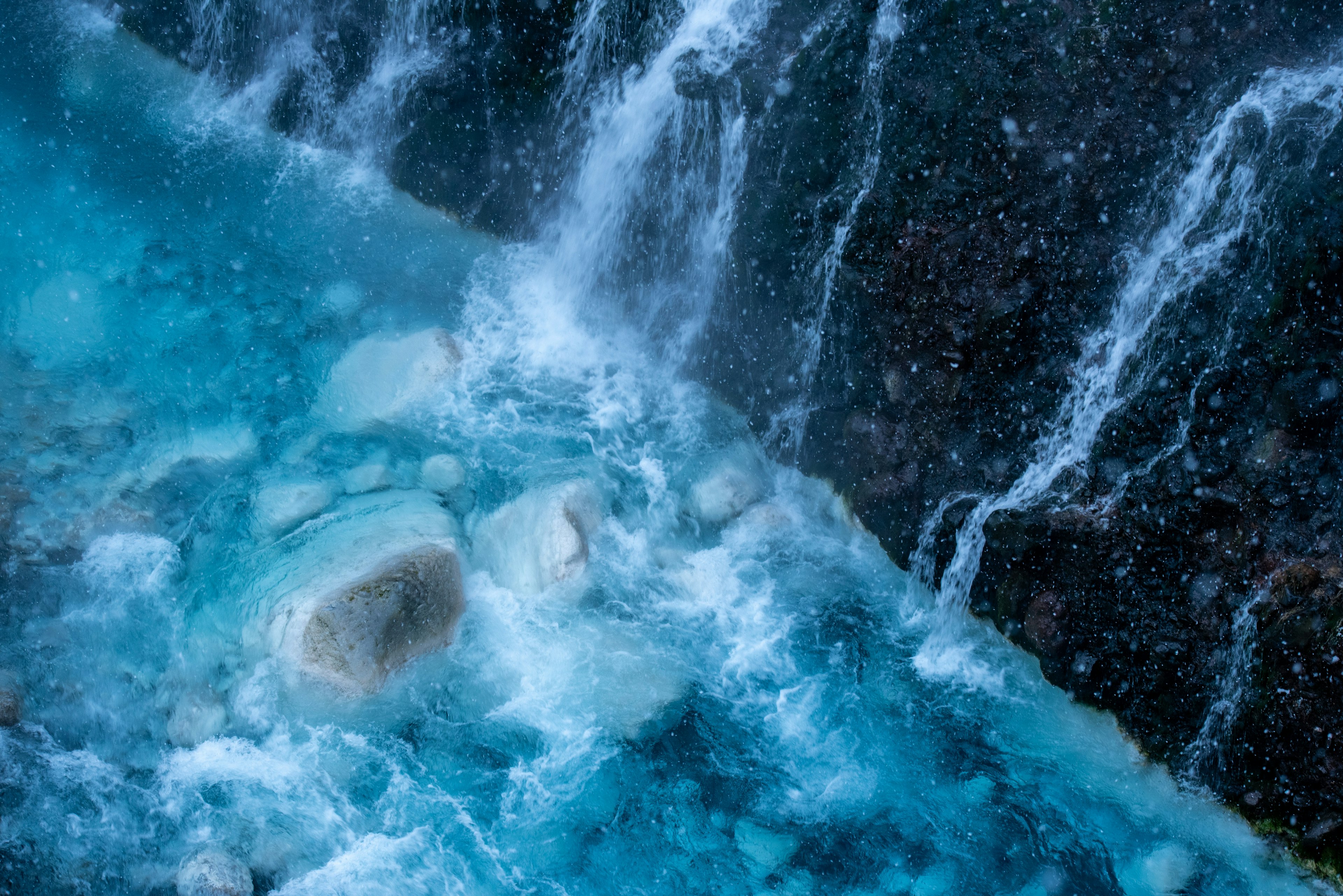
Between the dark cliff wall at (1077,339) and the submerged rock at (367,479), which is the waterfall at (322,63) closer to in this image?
the dark cliff wall at (1077,339)

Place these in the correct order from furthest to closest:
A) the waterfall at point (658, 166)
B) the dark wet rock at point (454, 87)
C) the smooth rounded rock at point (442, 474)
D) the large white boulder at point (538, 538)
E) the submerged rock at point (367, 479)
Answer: the dark wet rock at point (454, 87) → the waterfall at point (658, 166) → the smooth rounded rock at point (442, 474) → the submerged rock at point (367, 479) → the large white boulder at point (538, 538)

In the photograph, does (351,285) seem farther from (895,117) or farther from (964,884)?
(964,884)

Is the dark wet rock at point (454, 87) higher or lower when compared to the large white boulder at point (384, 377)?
higher

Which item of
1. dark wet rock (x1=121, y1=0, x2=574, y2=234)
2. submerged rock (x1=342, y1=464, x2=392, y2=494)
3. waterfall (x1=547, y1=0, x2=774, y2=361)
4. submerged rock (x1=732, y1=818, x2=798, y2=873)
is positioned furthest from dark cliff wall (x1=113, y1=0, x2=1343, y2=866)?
submerged rock (x1=342, y1=464, x2=392, y2=494)

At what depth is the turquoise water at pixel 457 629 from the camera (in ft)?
20.1

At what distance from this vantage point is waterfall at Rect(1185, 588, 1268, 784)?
5883 mm

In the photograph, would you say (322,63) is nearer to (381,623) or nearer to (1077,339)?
(381,623)

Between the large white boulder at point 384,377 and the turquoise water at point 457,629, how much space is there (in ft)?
0.14

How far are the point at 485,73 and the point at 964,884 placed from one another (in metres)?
9.01

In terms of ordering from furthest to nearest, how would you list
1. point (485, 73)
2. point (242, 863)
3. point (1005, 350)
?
point (485, 73), point (1005, 350), point (242, 863)

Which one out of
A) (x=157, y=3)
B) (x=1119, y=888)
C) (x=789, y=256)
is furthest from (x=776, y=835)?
(x=157, y=3)

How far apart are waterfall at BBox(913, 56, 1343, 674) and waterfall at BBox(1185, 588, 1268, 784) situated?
1.50m

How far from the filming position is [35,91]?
35.3ft

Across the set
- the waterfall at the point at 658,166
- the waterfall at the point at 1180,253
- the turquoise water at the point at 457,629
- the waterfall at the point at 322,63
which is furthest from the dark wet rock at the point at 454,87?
the waterfall at the point at 1180,253
